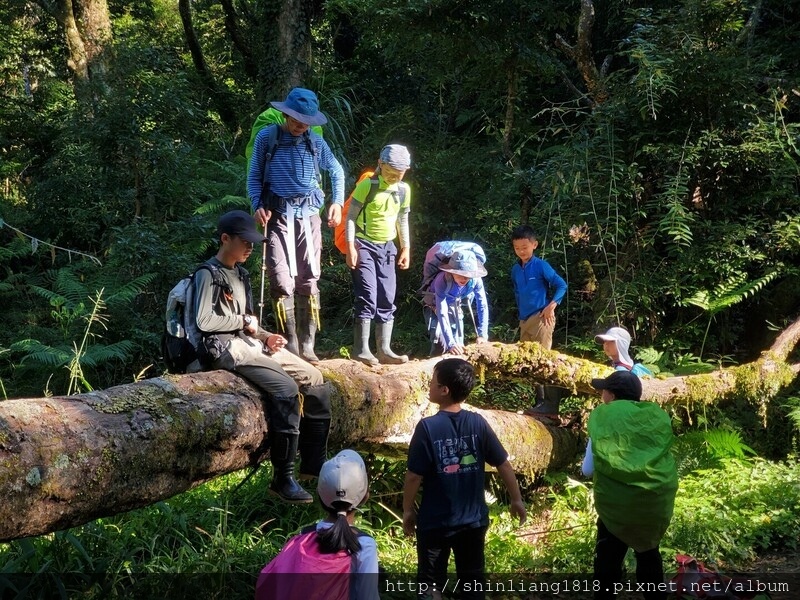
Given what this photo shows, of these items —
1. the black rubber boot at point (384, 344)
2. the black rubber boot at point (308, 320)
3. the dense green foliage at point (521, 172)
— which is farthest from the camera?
the dense green foliage at point (521, 172)

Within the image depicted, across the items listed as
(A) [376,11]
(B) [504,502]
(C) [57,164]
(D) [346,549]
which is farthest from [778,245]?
(C) [57,164]

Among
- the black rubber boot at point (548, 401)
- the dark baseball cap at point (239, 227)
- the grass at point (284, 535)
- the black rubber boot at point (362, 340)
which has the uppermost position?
the dark baseball cap at point (239, 227)

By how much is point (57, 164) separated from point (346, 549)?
11894 mm

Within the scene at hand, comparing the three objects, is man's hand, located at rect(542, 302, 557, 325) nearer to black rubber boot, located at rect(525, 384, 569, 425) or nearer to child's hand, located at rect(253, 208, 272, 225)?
black rubber boot, located at rect(525, 384, 569, 425)

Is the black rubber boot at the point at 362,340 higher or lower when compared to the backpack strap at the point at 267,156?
lower

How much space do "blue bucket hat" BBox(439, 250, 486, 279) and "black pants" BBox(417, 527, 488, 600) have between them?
2.82 m

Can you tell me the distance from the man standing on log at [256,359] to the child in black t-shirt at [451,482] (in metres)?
0.71

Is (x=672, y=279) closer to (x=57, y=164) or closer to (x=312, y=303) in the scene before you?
(x=312, y=303)

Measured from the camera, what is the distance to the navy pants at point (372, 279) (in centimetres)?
638

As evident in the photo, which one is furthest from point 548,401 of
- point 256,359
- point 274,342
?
point 256,359

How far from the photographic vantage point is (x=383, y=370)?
5586mm

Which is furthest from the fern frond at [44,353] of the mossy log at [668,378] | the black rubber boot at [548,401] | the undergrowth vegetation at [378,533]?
the black rubber boot at [548,401]

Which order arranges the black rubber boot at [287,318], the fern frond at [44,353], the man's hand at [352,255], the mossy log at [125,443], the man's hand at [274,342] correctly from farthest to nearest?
the fern frond at [44,353]
the man's hand at [352,255]
the black rubber boot at [287,318]
the man's hand at [274,342]
the mossy log at [125,443]

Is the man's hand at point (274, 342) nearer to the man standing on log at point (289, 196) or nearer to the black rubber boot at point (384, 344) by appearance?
the man standing on log at point (289, 196)
